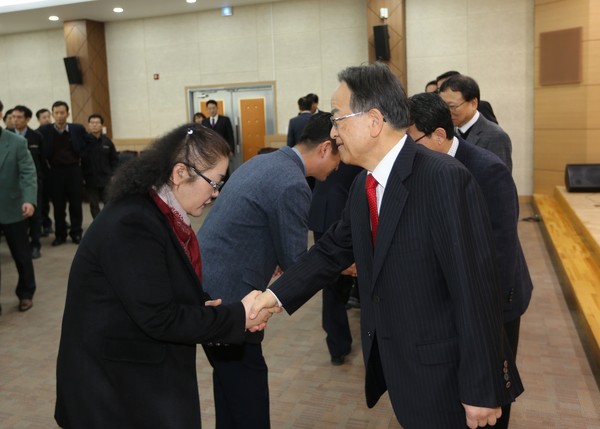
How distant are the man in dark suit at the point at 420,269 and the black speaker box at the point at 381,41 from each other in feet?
28.3

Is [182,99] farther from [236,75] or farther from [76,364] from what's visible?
[76,364]

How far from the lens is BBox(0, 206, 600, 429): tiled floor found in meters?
3.21

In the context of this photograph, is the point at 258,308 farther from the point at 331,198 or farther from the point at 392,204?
the point at 331,198

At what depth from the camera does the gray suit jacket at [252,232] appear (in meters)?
2.33

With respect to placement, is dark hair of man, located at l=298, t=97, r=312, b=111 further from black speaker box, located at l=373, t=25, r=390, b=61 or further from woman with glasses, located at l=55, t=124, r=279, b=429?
woman with glasses, located at l=55, t=124, r=279, b=429

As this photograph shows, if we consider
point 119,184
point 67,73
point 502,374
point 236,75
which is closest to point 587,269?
point 502,374

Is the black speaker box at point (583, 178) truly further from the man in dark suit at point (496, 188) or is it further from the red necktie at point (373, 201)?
the red necktie at point (373, 201)

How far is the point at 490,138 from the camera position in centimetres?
349

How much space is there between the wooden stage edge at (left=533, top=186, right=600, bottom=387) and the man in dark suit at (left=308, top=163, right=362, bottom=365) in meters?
1.53

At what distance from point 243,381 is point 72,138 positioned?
6.47m

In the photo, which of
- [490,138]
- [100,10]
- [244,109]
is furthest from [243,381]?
[100,10]

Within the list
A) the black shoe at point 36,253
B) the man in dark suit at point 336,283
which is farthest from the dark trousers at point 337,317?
the black shoe at point 36,253

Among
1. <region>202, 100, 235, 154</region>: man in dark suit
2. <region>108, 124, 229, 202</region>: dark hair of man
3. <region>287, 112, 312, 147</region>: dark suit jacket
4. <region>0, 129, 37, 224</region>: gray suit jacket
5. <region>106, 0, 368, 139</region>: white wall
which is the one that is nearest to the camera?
<region>108, 124, 229, 202</region>: dark hair of man

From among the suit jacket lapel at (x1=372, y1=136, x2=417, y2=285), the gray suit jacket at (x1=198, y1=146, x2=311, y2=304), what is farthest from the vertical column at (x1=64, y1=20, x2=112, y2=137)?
the suit jacket lapel at (x1=372, y1=136, x2=417, y2=285)
